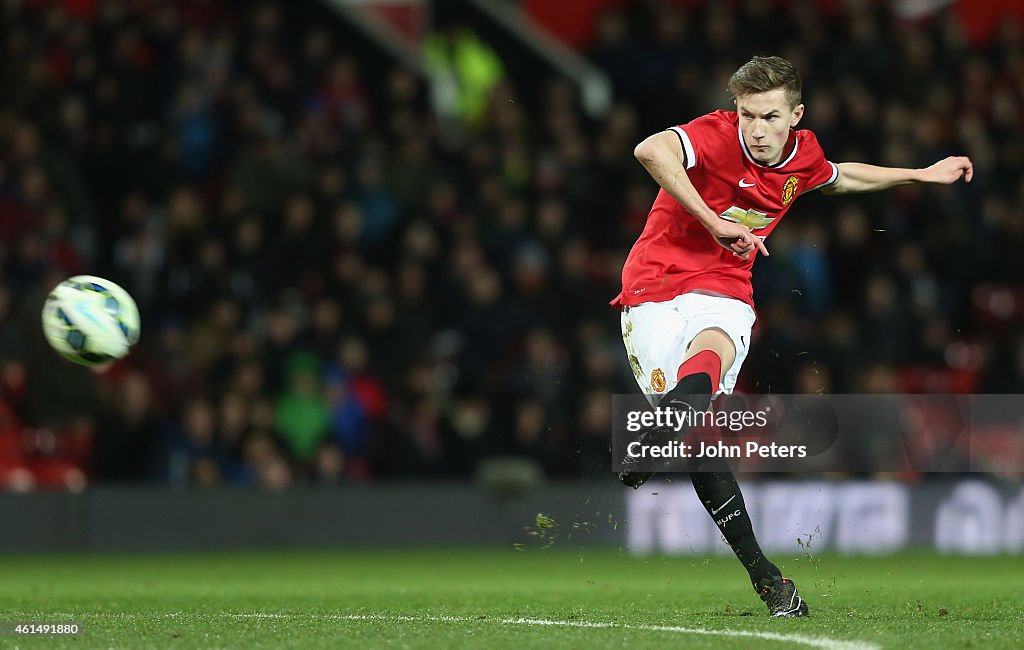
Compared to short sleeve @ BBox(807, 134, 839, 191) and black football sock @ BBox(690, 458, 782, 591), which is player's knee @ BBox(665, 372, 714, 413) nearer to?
black football sock @ BBox(690, 458, 782, 591)

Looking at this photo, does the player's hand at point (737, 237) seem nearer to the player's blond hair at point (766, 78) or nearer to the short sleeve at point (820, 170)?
the player's blond hair at point (766, 78)

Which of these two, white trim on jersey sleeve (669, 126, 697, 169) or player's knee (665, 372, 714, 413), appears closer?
player's knee (665, 372, 714, 413)

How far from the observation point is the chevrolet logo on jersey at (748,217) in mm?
6512

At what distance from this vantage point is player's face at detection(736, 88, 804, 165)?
6258 millimetres

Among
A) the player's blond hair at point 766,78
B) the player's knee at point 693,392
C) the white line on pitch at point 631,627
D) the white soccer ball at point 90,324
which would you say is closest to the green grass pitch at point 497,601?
the white line on pitch at point 631,627

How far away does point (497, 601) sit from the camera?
7.42 meters

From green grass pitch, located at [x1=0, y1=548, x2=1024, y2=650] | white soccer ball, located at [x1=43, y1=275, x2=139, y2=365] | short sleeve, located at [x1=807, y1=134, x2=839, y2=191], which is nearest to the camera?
green grass pitch, located at [x1=0, y1=548, x2=1024, y2=650]

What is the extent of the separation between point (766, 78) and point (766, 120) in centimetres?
17

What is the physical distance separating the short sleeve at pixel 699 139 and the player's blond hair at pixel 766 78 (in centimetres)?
17

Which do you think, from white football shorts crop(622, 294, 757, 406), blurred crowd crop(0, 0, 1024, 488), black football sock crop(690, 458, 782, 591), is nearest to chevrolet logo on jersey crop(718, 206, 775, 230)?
white football shorts crop(622, 294, 757, 406)

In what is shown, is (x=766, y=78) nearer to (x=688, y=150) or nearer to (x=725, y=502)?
(x=688, y=150)

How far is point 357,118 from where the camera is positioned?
1390 centimetres

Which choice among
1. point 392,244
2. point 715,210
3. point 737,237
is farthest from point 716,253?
point 392,244

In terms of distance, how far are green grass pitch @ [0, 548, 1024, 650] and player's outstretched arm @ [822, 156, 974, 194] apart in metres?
1.75
